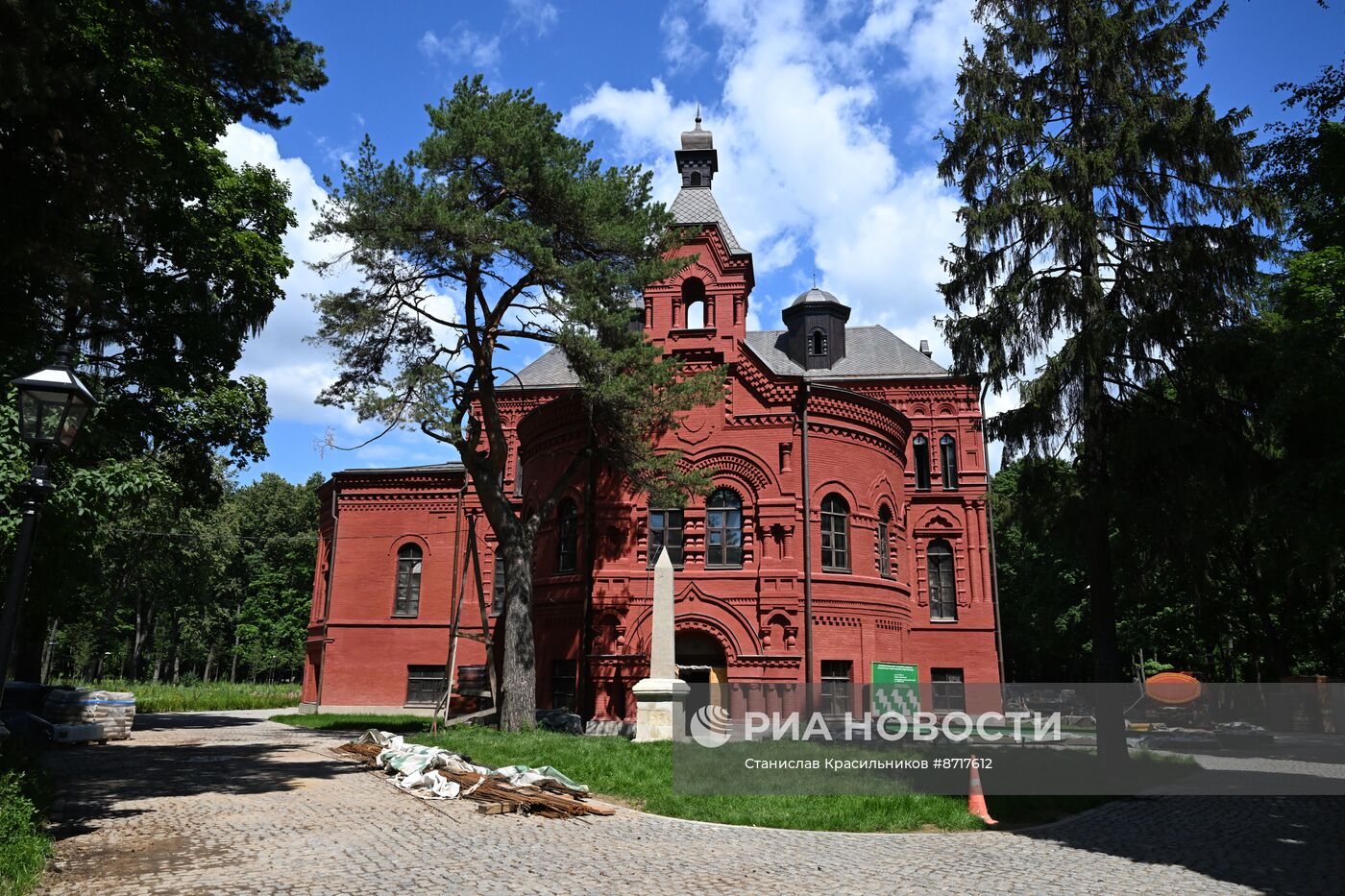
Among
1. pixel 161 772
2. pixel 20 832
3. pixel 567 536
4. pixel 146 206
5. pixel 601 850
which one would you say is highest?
pixel 146 206

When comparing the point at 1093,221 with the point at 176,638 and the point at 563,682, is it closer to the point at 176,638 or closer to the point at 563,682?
the point at 563,682

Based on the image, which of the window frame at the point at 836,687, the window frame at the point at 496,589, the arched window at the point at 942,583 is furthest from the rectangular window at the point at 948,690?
the window frame at the point at 496,589

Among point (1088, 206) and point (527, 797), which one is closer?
point (527, 797)

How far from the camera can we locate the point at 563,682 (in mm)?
22141

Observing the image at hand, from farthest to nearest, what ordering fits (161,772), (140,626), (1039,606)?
(140,626) → (1039,606) → (161,772)

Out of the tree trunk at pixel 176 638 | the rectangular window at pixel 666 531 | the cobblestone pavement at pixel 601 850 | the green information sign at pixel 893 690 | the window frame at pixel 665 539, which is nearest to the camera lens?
the cobblestone pavement at pixel 601 850

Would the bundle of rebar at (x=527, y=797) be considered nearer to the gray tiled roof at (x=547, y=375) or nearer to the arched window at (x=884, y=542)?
the arched window at (x=884, y=542)

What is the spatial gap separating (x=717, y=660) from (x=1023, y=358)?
10.2m

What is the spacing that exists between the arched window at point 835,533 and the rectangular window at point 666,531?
12.4 ft

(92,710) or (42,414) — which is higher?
(42,414)

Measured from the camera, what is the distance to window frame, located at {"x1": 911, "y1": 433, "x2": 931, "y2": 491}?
30.9 m

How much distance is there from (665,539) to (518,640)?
5.07 m

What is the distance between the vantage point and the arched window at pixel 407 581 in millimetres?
31219

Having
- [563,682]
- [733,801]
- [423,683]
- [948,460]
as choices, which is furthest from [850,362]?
[733,801]
